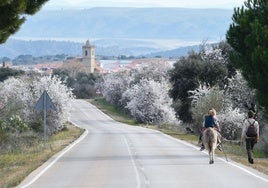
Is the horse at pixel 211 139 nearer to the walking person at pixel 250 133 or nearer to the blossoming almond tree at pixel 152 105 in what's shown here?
the walking person at pixel 250 133

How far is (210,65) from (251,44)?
110 ft

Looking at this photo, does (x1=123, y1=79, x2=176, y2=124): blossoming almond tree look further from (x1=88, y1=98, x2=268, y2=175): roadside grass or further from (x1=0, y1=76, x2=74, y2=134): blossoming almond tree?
(x1=0, y1=76, x2=74, y2=134): blossoming almond tree

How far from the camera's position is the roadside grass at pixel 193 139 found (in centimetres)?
2580

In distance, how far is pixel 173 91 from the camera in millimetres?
66875

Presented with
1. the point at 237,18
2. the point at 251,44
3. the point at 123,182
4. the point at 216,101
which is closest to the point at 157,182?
the point at 123,182

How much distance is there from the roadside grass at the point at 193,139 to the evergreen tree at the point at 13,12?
27.3ft

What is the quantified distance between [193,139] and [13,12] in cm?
2905

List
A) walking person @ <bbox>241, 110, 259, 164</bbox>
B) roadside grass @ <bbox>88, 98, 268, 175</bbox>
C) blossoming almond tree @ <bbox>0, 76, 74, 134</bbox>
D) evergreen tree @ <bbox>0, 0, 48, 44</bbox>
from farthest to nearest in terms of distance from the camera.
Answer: blossoming almond tree @ <bbox>0, 76, 74, 134</bbox> < roadside grass @ <bbox>88, 98, 268, 175</bbox> < walking person @ <bbox>241, 110, 259, 164</bbox> < evergreen tree @ <bbox>0, 0, 48, 44</bbox>

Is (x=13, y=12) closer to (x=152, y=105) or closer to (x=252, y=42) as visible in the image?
(x=252, y=42)

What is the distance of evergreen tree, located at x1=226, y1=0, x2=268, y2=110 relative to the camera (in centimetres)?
3020

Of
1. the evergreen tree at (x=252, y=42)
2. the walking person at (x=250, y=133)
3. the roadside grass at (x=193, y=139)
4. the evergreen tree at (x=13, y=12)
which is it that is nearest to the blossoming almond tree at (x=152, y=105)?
the roadside grass at (x=193, y=139)

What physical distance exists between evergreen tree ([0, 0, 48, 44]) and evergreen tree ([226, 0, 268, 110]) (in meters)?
11.9

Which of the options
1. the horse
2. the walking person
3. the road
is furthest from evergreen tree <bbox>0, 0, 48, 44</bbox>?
the walking person

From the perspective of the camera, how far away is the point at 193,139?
4706 centimetres
